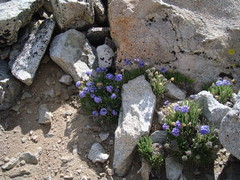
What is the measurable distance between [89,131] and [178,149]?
1754mm

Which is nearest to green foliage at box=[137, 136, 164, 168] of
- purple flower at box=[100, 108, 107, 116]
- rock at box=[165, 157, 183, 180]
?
rock at box=[165, 157, 183, 180]

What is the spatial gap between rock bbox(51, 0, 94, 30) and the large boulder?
2.00 feet

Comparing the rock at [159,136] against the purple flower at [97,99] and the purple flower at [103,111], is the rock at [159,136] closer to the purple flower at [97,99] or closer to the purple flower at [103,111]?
the purple flower at [103,111]

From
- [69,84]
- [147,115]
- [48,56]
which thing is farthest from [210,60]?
[48,56]

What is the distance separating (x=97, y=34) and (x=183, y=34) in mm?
1943

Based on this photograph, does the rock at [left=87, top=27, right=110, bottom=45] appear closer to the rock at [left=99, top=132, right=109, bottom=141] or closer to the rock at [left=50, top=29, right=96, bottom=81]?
the rock at [left=50, top=29, right=96, bottom=81]

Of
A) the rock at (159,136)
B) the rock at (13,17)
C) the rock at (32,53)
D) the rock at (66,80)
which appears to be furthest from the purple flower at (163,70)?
the rock at (13,17)

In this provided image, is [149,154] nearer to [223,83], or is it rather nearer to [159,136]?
[159,136]

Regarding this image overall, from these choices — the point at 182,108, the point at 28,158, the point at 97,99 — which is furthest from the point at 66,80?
the point at 182,108

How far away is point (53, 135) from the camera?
616 centimetres

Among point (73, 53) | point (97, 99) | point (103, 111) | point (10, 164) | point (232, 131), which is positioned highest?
point (232, 131)

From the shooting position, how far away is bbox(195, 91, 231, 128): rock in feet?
17.8

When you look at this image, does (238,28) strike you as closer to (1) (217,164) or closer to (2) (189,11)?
(2) (189,11)

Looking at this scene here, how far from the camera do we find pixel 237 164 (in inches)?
201
